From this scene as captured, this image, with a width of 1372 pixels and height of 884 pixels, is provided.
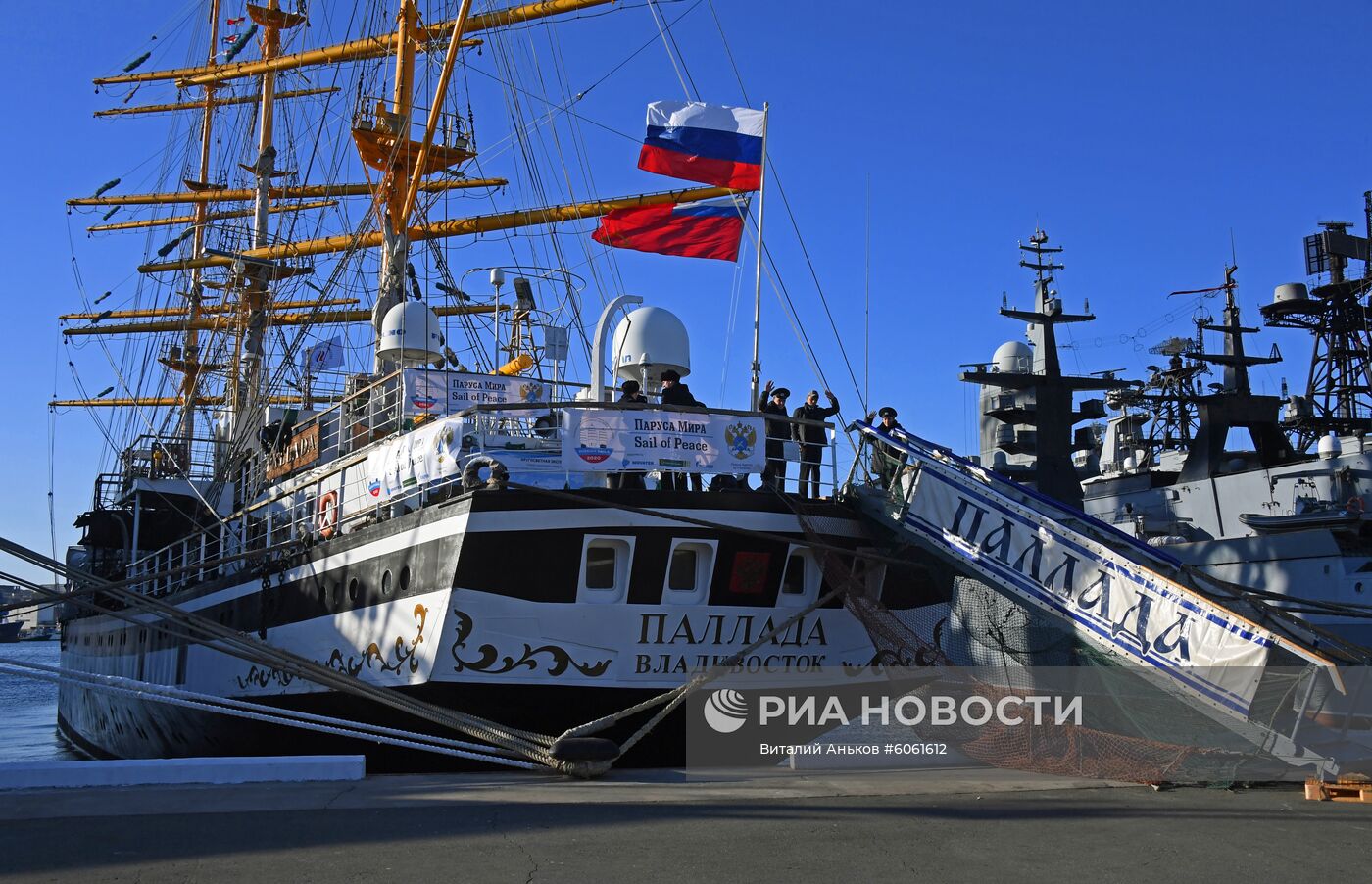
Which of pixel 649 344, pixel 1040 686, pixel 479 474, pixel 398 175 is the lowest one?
pixel 1040 686

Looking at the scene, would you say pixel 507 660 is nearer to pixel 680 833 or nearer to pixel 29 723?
pixel 680 833

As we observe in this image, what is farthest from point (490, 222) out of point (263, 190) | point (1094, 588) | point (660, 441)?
point (1094, 588)

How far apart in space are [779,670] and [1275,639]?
18.6ft

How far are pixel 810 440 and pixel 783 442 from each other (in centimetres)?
51

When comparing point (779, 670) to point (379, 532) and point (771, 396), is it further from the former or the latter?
point (379, 532)

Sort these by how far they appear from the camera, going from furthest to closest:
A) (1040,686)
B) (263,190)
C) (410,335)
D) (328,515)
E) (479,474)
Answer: (263,190) < (410,335) < (328,515) < (1040,686) < (479,474)

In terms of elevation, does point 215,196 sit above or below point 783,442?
above

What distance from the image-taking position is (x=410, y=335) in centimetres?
2025

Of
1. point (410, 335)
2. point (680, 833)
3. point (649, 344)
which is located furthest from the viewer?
point (410, 335)

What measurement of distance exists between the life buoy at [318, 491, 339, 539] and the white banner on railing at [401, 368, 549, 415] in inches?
70.4

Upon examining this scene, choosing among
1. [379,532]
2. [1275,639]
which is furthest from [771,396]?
[1275,639]

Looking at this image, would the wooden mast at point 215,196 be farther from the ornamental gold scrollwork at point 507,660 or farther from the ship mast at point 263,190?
the ornamental gold scrollwork at point 507,660

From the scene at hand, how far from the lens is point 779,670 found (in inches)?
556

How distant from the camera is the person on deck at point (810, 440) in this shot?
15.1 m
